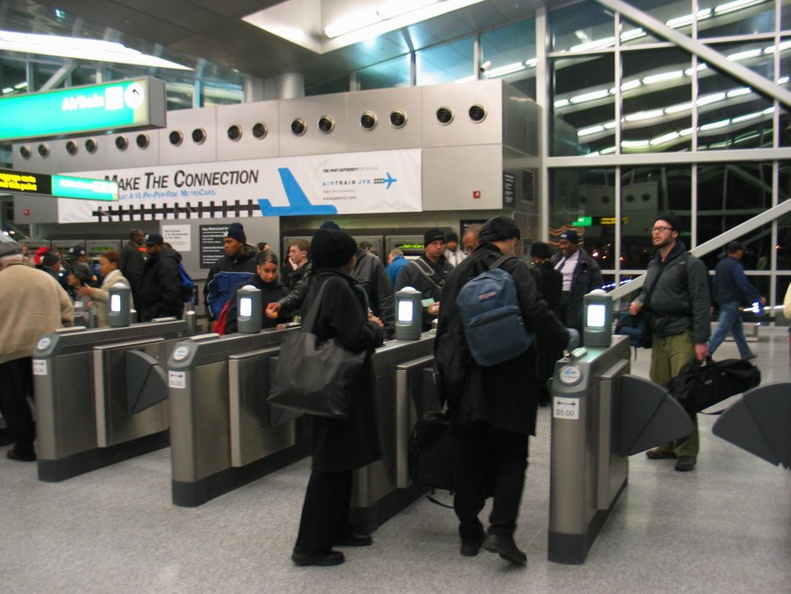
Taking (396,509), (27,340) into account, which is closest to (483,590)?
(396,509)

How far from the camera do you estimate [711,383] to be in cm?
407

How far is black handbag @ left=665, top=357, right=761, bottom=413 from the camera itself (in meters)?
4.05

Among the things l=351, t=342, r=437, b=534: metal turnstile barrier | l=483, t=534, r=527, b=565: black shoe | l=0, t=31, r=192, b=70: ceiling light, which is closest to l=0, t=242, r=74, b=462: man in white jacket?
l=351, t=342, r=437, b=534: metal turnstile barrier

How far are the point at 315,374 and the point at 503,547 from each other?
1.12 m

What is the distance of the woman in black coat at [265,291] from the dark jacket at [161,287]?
2.09 m

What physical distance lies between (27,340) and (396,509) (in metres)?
2.84

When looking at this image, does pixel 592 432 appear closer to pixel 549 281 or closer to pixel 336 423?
pixel 336 423

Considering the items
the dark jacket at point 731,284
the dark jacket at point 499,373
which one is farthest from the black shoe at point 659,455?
the dark jacket at point 731,284

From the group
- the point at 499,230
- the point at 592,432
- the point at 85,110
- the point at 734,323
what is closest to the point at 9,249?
the point at 85,110

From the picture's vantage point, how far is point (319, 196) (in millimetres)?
12008

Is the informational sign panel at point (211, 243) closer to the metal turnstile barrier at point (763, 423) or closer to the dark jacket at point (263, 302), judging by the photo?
the dark jacket at point (263, 302)

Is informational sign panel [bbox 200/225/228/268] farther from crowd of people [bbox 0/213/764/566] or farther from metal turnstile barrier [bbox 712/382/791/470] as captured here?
metal turnstile barrier [bbox 712/382/791/470]

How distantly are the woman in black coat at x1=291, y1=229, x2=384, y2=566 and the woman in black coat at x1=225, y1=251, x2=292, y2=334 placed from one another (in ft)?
6.01

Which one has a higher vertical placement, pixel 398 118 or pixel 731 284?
pixel 398 118
